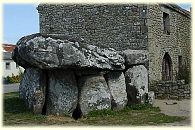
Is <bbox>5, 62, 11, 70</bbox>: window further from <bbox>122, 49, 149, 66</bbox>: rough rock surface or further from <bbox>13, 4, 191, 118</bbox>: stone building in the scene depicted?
<bbox>122, 49, 149, 66</bbox>: rough rock surface

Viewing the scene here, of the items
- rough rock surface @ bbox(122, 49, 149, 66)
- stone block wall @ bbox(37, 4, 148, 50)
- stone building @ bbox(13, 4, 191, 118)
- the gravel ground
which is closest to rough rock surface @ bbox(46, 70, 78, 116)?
stone building @ bbox(13, 4, 191, 118)

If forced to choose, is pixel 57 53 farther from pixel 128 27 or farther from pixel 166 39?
pixel 166 39

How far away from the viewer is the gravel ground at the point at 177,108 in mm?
9483

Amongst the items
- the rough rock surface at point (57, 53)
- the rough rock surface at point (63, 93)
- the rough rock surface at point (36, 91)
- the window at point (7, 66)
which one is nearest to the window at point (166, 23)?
the rough rock surface at point (57, 53)

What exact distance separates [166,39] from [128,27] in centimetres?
278

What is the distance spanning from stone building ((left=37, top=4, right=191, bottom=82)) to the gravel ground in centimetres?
185

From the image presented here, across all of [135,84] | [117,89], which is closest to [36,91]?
[117,89]

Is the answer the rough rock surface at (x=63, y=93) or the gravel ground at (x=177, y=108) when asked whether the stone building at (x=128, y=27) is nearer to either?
the gravel ground at (x=177, y=108)

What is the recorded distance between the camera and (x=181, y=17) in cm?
1925

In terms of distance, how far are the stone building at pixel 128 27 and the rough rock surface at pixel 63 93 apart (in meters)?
3.54

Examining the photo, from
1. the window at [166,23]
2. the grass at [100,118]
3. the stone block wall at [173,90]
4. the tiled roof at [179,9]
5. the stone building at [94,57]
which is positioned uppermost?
the tiled roof at [179,9]

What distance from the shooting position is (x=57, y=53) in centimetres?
998

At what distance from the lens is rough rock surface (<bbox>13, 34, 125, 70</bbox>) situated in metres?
9.96

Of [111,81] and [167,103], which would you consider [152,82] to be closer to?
[167,103]
